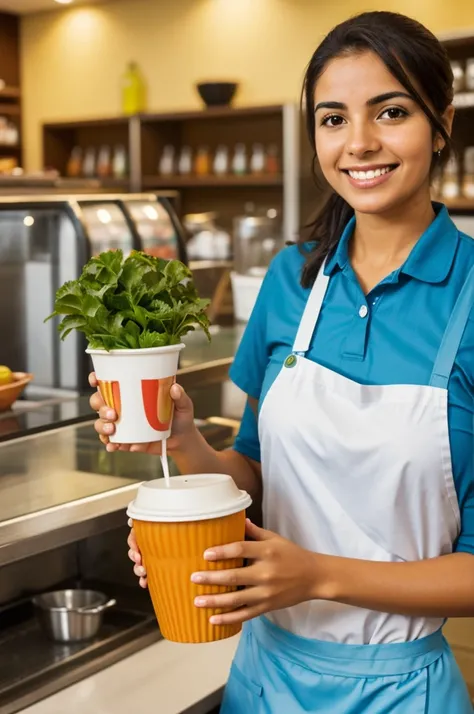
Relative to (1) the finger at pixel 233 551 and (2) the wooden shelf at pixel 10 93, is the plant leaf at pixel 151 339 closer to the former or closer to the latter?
(1) the finger at pixel 233 551

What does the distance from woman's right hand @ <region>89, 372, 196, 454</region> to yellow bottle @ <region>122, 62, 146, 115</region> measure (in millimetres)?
6700

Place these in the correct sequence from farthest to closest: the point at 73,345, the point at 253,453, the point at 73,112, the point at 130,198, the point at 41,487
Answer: the point at 73,112, the point at 130,198, the point at 73,345, the point at 41,487, the point at 253,453

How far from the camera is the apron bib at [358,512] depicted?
1.35 m

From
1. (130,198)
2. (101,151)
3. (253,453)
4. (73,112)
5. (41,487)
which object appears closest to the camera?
(253,453)

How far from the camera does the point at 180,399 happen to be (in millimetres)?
1360

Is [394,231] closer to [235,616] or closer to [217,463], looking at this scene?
[217,463]

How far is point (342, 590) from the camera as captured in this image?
1.25 meters

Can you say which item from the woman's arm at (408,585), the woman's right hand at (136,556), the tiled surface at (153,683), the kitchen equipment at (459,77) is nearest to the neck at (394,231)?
the woman's arm at (408,585)

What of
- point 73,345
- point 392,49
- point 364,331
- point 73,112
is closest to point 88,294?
point 364,331

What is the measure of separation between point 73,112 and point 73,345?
645 cm

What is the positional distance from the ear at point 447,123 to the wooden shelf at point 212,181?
5.29m

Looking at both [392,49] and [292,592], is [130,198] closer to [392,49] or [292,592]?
[392,49]

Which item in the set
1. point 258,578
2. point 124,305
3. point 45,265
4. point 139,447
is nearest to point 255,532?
point 258,578

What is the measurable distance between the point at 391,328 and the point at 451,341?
10cm
